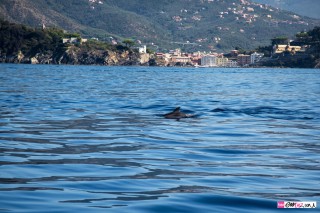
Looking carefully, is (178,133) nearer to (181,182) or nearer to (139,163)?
(139,163)

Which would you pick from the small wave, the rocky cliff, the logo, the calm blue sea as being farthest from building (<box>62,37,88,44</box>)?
the logo

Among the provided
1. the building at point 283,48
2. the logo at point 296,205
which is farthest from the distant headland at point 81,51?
the logo at point 296,205

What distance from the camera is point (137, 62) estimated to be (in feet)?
570

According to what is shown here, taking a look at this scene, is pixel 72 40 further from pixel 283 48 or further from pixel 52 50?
pixel 283 48

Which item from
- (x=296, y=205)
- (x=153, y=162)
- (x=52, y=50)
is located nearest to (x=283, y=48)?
(x=52, y=50)

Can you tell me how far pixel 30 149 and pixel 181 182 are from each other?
13.0 ft

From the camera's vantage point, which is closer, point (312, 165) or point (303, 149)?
point (312, 165)

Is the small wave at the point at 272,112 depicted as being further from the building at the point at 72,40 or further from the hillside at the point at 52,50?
the building at the point at 72,40

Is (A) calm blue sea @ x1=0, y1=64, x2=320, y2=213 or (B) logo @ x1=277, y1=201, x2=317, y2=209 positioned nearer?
(B) logo @ x1=277, y1=201, x2=317, y2=209

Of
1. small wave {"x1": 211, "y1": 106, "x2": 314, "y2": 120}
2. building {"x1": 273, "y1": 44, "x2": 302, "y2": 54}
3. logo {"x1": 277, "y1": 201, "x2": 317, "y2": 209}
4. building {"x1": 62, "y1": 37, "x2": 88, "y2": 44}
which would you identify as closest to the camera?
logo {"x1": 277, "y1": 201, "x2": 317, "y2": 209}

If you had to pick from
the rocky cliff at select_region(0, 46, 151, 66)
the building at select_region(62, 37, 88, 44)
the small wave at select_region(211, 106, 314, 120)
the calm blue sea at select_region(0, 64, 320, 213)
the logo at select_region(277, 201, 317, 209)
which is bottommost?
the rocky cliff at select_region(0, 46, 151, 66)

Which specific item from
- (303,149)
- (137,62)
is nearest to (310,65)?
(137,62)

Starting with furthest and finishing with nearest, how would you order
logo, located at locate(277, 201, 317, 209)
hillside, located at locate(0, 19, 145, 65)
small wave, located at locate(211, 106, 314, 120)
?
hillside, located at locate(0, 19, 145, 65)
small wave, located at locate(211, 106, 314, 120)
logo, located at locate(277, 201, 317, 209)

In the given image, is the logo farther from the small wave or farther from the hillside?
the hillside
